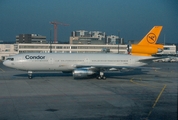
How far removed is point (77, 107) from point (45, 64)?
2011 cm

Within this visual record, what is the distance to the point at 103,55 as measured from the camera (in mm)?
40969

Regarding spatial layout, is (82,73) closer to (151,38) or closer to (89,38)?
(151,38)

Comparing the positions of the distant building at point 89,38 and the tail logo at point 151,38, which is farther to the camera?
the distant building at point 89,38

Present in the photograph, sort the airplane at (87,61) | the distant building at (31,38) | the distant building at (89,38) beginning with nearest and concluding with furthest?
the airplane at (87,61) → the distant building at (89,38) → the distant building at (31,38)

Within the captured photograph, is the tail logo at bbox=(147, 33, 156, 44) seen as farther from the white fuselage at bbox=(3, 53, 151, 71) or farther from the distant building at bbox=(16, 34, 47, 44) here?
the distant building at bbox=(16, 34, 47, 44)

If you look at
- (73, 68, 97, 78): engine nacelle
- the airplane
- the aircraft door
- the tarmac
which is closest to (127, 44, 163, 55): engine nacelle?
the airplane

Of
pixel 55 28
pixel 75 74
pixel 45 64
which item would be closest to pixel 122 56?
pixel 75 74

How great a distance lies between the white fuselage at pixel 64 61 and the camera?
38.2 meters

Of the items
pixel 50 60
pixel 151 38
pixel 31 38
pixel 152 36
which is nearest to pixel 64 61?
pixel 50 60

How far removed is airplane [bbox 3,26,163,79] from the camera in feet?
125

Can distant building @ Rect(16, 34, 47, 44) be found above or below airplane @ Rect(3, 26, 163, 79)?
above

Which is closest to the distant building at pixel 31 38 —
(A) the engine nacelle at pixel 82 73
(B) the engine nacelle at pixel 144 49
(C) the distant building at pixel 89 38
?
(C) the distant building at pixel 89 38

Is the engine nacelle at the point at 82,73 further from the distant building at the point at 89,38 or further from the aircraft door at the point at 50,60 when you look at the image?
the distant building at the point at 89,38

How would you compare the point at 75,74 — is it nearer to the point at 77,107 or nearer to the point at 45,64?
the point at 45,64
